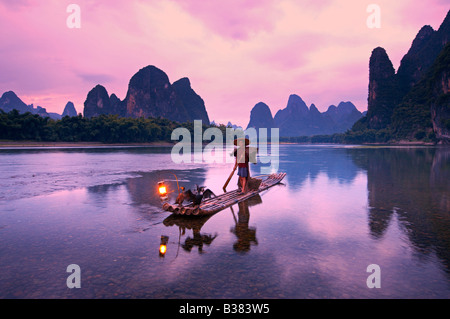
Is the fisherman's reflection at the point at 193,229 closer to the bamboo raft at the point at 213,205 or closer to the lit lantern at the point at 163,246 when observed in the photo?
the bamboo raft at the point at 213,205

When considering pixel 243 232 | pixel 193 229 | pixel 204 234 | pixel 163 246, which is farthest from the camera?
pixel 193 229

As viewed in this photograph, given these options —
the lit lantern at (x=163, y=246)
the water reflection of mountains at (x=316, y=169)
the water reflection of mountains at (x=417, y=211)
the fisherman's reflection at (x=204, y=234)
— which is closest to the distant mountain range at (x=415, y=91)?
the water reflection of mountains at (x=316, y=169)

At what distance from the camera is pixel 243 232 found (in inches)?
290

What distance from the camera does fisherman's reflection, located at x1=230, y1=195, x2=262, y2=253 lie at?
249 inches

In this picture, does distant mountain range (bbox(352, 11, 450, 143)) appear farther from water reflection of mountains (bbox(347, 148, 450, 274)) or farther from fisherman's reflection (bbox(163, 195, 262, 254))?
fisherman's reflection (bbox(163, 195, 262, 254))

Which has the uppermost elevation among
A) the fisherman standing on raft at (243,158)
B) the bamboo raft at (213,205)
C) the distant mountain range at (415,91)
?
the distant mountain range at (415,91)

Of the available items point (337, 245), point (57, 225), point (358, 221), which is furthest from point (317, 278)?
point (57, 225)

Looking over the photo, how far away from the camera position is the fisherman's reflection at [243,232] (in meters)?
6.32

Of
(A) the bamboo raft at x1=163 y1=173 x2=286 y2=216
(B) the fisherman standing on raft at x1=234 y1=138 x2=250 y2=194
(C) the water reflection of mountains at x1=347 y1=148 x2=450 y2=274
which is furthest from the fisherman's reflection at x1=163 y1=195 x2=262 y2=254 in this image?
(C) the water reflection of mountains at x1=347 y1=148 x2=450 y2=274

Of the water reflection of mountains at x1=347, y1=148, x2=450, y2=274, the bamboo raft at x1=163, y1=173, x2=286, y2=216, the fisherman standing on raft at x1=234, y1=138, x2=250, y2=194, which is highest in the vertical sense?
the fisherman standing on raft at x1=234, y1=138, x2=250, y2=194

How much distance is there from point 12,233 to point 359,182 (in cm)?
1581

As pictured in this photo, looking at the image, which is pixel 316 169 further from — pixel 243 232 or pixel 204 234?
pixel 204 234

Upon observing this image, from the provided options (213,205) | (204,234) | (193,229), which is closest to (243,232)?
(204,234)

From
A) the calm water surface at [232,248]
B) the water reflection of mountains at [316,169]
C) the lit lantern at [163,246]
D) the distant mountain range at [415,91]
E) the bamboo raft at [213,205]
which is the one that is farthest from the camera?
the distant mountain range at [415,91]
